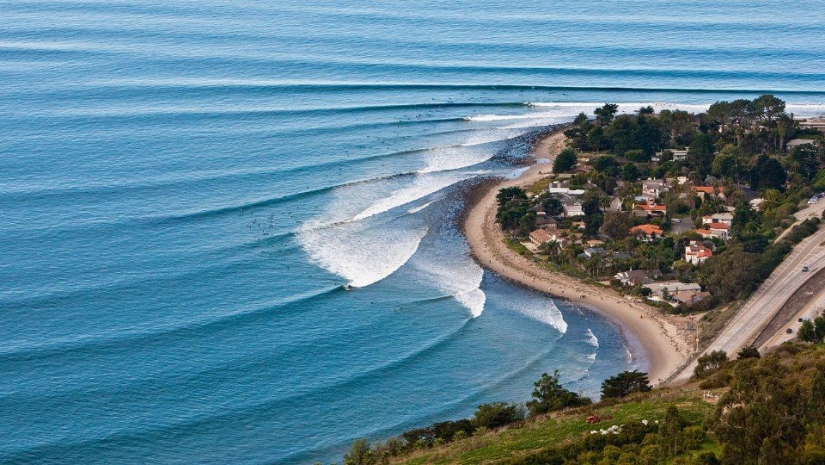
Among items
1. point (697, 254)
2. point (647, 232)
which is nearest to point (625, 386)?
point (697, 254)

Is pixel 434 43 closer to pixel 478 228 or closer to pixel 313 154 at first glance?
pixel 313 154

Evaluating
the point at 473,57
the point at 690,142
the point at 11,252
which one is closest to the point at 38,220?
the point at 11,252

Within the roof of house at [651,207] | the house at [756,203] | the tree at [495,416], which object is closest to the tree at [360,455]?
the tree at [495,416]

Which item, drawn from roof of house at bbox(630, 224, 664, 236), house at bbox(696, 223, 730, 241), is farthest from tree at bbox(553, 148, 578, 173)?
house at bbox(696, 223, 730, 241)

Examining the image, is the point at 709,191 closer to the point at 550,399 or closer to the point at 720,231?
the point at 720,231

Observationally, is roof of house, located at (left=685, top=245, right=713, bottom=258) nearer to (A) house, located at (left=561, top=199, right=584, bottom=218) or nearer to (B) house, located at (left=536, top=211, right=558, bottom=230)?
(B) house, located at (left=536, top=211, right=558, bottom=230)

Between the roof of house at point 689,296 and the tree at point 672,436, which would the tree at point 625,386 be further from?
the roof of house at point 689,296
